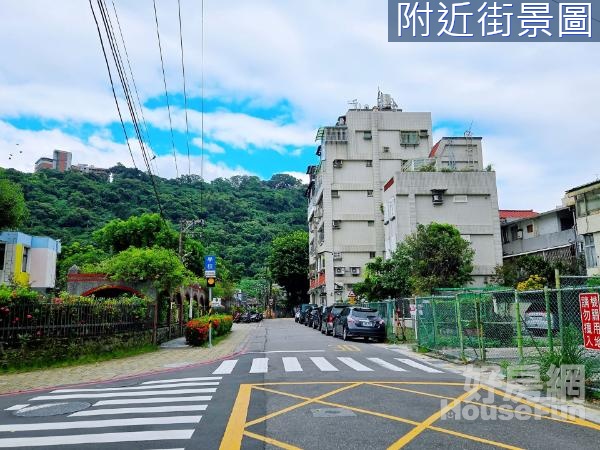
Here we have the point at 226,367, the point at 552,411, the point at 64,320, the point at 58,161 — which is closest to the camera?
the point at 552,411

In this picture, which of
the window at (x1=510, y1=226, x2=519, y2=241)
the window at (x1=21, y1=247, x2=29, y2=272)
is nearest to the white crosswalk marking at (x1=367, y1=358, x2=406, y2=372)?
the window at (x1=510, y1=226, x2=519, y2=241)

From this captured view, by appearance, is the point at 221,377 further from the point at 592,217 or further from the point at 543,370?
the point at 592,217

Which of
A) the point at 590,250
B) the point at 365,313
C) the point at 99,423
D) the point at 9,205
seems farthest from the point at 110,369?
the point at 590,250

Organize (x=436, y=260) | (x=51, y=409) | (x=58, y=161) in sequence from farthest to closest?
(x=58, y=161) < (x=436, y=260) < (x=51, y=409)

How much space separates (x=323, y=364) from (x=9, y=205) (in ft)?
65.2

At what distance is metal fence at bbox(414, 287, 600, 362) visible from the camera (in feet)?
37.8

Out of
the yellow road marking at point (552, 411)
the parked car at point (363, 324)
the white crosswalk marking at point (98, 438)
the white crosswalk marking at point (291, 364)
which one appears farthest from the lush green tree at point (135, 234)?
the white crosswalk marking at point (98, 438)

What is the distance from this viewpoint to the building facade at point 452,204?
3862 centimetres

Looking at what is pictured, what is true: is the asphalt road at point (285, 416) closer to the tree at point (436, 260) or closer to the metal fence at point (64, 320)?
the metal fence at point (64, 320)

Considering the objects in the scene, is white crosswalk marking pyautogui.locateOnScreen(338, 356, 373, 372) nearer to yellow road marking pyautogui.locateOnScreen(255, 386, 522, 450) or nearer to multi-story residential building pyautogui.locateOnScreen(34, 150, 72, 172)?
yellow road marking pyautogui.locateOnScreen(255, 386, 522, 450)

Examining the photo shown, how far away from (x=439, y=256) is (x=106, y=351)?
21660 millimetres

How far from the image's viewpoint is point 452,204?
128ft

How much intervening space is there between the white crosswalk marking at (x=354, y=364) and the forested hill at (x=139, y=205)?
17.1 metres

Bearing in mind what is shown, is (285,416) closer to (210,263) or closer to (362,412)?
(362,412)
